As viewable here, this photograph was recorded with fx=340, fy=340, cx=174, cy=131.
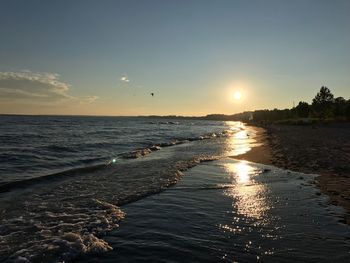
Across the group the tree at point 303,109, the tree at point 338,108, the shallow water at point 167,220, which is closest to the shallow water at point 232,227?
the shallow water at point 167,220

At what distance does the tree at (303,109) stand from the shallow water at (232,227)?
423 ft

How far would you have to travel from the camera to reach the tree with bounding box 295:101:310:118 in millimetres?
133212

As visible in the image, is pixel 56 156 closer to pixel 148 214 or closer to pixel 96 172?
pixel 96 172

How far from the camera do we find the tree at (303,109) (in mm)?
133212

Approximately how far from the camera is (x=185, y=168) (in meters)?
18.5

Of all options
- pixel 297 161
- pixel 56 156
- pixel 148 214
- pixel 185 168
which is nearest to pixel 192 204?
pixel 148 214

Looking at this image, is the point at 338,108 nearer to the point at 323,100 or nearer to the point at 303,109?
the point at 323,100

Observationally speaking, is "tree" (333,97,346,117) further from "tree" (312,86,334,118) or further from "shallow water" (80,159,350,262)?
"shallow water" (80,159,350,262)

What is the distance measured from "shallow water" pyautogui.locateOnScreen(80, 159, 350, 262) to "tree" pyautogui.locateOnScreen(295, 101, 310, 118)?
423ft

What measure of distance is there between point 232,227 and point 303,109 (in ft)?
446

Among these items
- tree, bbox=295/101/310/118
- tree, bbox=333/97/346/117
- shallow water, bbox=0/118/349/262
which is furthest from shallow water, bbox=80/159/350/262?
tree, bbox=295/101/310/118

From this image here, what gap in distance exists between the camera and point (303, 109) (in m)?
134

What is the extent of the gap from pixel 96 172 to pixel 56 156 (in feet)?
28.1

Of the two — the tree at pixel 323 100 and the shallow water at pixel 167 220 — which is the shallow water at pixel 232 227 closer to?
the shallow water at pixel 167 220
